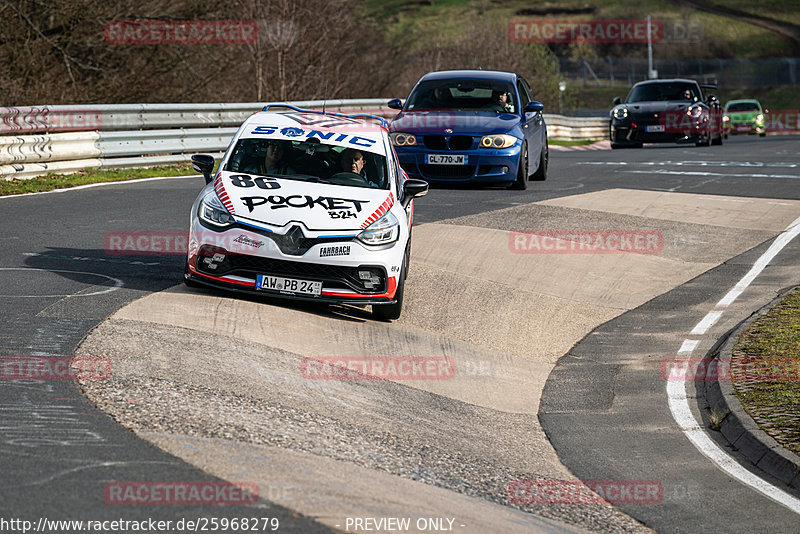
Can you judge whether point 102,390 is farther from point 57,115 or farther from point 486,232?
point 57,115

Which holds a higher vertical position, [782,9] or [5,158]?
[782,9]

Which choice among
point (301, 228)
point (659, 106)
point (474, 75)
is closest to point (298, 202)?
point (301, 228)

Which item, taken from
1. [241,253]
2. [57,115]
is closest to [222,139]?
[57,115]

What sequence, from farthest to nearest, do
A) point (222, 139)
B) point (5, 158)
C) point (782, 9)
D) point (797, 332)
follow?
point (782, 9) → point (222, 139) → point (5, 158) → point (797, 332)

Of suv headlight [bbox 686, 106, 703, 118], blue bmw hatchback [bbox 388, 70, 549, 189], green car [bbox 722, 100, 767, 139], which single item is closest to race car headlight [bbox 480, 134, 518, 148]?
blue bmw hatchback [bbox 388, 70, 549, 189]

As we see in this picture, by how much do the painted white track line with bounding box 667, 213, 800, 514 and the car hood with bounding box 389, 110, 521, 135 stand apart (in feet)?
16.4

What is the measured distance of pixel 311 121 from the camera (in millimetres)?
10734

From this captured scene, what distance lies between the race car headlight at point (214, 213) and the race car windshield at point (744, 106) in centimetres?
4359

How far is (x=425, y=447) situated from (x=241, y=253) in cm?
299

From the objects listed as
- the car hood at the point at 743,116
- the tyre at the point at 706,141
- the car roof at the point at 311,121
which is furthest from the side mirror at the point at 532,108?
the car hood at the point at 743,116

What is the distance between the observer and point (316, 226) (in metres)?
9.02

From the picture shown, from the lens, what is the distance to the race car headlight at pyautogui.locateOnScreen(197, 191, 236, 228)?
9.11 m

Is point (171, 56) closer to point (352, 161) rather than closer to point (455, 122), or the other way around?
point (455, 122)

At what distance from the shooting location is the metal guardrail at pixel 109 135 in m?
16.9
